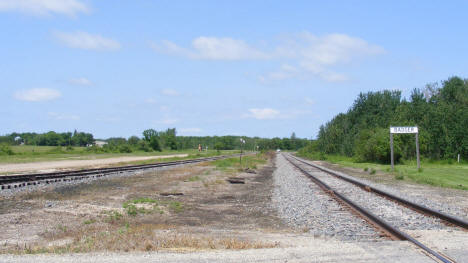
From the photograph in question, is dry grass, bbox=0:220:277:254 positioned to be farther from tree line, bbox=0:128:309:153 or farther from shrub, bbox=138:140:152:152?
shrub, bbox=138:140:152:152

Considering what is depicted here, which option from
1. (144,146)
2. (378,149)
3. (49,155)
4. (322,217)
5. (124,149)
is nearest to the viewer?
(322,217)

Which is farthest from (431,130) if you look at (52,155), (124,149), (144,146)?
(144,146)

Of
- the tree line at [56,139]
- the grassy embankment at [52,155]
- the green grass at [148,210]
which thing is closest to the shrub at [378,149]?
the grassy embankment at [52,155]

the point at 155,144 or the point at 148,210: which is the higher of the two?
the point at 155,144

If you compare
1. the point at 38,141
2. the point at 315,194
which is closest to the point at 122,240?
the point at 315,194

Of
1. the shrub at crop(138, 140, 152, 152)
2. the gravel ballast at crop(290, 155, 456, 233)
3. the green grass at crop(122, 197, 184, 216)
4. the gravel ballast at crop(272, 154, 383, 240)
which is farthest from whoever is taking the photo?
the shrub at crop(138, 140, 152, 152)

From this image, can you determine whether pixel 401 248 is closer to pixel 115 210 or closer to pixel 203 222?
pixel 203 222

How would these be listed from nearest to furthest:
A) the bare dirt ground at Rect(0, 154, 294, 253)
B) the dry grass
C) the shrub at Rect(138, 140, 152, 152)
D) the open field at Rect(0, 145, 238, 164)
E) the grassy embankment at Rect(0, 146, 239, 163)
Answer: the dry grass < the bare dirt ground at Rect(0, 154, 294, 253) < the open field at Rect(0, 145, 238, 164) < the grassy embankment at Rect(0, 146, 239, 163) < the shrub at Rect(138, 140, 152, 152)

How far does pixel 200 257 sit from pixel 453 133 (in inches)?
1971

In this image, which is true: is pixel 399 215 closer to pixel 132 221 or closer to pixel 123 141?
pixel 132 221

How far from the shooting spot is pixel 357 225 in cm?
969

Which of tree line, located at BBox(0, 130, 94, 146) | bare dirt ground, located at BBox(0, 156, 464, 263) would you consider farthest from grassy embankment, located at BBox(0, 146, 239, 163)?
tree line, located at BBox(0, 130, 94, 146)

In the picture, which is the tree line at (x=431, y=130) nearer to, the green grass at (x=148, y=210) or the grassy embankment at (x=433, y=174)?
the grassy embankment at (x=433, y=174)

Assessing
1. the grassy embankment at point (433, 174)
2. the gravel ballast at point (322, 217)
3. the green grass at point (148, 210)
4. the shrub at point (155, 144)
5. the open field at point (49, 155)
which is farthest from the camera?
the shrub at point (155, 144)
